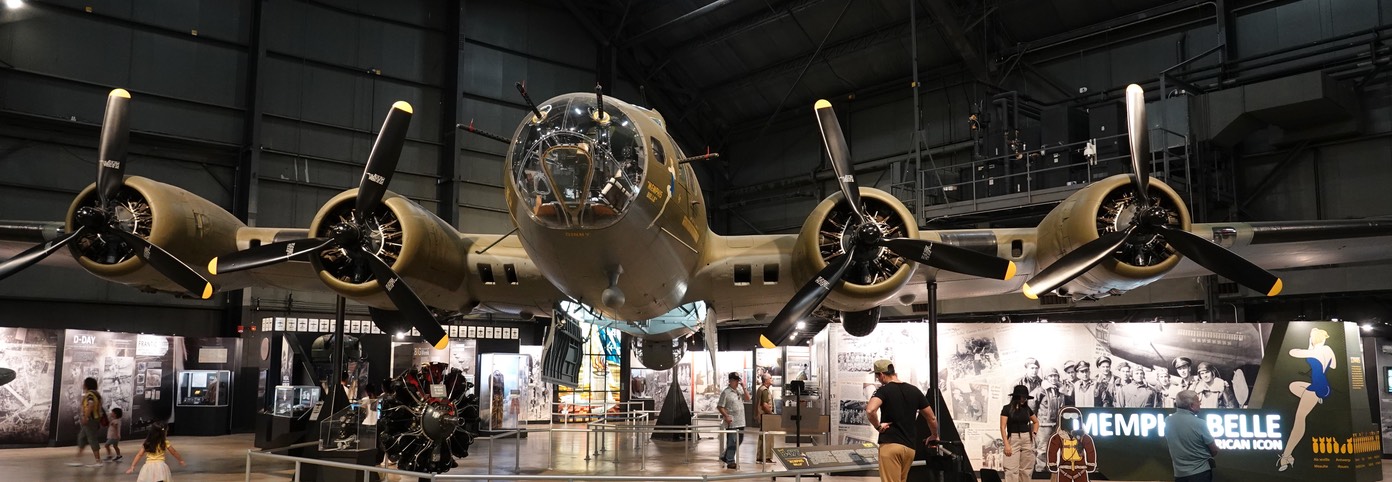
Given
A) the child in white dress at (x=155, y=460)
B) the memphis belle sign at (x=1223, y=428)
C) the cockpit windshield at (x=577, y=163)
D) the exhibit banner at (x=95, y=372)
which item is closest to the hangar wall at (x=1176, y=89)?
the memphis belle sign at (x=1223, y=428)

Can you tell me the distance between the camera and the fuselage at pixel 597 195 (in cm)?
758

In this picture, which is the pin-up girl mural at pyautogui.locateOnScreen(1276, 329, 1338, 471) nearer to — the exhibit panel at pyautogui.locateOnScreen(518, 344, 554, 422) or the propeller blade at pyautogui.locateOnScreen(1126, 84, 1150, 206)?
the propeller blade at pyautogui.locateOnScreen(1126, 84, 1150, 206)

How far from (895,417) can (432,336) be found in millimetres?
5126

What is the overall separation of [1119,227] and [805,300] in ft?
12.2

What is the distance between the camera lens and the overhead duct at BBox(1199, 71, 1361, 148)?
666 inches

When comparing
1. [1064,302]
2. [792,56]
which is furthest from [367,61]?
[1064,302]

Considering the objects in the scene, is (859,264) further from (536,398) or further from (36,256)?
(536,398)

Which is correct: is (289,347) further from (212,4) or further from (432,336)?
(432,336)

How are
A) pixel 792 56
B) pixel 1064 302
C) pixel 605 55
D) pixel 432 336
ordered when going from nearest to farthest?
1. pixel 432 336
2. pixel 1064 302
3. pixel 792 56
4. pixel 605 55

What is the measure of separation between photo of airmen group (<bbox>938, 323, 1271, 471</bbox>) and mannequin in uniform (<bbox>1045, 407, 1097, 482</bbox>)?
233cm

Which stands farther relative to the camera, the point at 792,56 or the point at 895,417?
the point at 792,56

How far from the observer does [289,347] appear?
70.3 ft

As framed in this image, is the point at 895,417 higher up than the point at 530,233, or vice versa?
the point at 530,233

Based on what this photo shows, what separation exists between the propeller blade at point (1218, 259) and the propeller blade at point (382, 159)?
842cm
